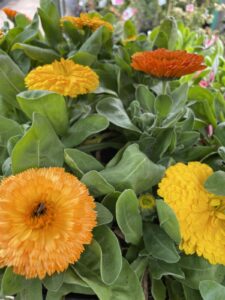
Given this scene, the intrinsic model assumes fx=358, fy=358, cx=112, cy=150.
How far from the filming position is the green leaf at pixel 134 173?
0.42 metres

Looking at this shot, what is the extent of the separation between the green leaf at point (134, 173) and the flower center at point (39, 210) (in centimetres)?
11

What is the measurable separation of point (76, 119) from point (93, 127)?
2.1 inches

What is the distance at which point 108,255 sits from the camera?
40 centimetres

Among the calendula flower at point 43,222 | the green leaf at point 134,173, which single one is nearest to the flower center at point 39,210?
the calendula flower at point 43,222

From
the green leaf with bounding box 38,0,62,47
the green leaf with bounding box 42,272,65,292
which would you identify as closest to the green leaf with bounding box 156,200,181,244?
the green leaf with bounding box 42,272,65,292

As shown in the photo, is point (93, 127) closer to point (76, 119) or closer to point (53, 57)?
point (76, 119)

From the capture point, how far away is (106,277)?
→ 371 millimetres

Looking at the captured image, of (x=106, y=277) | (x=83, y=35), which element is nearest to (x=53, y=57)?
(x=83, y=35)

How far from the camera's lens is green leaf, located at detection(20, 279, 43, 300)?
1.29 ft

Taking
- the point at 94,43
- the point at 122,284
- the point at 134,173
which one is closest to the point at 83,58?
the point at 94,43

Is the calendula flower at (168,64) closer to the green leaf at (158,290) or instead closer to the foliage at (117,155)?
the foliage at (117,155)

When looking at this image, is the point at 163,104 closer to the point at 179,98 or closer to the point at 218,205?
the point at 179,98

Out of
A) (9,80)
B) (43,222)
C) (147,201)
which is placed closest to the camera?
(43,222)

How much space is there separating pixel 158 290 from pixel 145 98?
0.28 m
